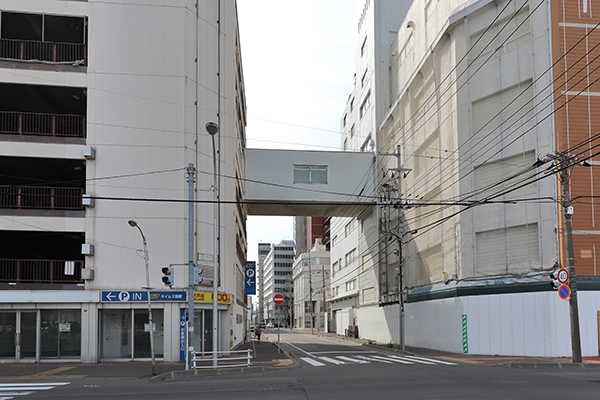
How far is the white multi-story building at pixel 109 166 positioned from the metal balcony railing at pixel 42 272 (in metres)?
0.12

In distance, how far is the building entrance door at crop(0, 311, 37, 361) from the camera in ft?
87.0

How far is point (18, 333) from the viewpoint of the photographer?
26422 mm

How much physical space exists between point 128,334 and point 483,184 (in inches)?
797

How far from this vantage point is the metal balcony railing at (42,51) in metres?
29.6

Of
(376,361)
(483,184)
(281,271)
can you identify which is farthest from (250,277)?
(281,271)

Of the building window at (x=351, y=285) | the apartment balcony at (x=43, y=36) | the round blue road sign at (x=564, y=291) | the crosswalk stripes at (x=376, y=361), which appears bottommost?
the crosswalk stripes at (x=376, y=361)

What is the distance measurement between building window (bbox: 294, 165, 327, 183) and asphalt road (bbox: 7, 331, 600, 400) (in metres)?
25.4

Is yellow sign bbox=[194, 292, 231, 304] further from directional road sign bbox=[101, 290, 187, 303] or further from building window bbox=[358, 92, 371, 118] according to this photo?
building window bbox=[358, 92, 371, 118]

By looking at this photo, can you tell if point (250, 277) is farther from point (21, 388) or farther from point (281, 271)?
point (281, 271)

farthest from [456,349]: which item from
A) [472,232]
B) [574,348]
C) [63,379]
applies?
[63,379]

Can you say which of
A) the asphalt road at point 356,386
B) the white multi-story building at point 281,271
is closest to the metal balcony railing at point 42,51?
the asphalt road at point 356,386

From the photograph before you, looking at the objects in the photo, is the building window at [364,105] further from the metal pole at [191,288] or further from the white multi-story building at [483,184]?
the metal pole at [191,288]

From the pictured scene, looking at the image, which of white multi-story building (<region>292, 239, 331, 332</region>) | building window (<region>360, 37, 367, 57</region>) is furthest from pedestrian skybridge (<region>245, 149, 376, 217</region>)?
white multi-story building (<region>292, 239, 331, 332</region>)

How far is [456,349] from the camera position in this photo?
1174 inches
